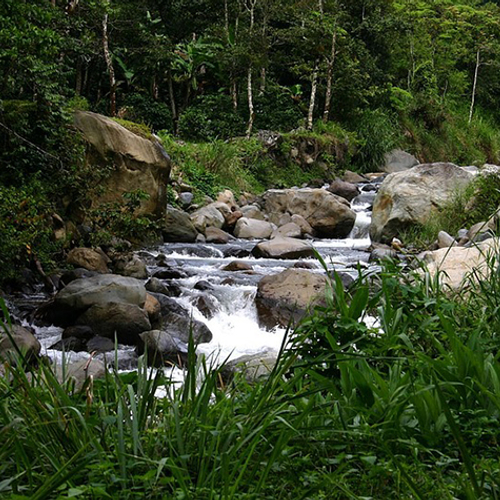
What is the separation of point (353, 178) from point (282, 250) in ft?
33.3

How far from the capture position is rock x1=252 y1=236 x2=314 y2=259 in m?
11.1

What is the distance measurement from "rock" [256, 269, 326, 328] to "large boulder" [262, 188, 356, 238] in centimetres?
581

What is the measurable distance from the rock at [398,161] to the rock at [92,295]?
691 inches

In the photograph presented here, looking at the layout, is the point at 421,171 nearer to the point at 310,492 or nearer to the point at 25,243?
the point at 25,243

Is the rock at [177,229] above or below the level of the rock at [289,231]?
above

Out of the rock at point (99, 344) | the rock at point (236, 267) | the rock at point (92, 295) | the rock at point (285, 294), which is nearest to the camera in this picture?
the rock at point (99, 344)

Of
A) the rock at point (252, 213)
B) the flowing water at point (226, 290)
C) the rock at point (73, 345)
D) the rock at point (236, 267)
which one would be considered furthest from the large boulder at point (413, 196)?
the rock at point (73, 345)

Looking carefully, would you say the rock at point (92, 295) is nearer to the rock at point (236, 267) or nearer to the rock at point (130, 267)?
the rock at point (130, 267)

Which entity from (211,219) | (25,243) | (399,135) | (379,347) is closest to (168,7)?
(399,135)

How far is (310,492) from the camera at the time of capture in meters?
1.76

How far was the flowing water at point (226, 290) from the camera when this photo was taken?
268 inches

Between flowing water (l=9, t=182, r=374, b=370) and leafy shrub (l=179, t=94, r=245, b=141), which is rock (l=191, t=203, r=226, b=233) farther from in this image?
leafy shrub (l=179, t=94, r=245, b=141)

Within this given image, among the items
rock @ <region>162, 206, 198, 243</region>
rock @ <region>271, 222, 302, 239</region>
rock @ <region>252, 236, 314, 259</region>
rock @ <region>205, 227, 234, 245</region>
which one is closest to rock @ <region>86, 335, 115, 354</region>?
→ rock @ <region>252, 236, 314, 259</region>

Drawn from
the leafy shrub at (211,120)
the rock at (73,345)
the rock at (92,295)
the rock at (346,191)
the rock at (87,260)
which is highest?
the leafy shrub at (211,120)
